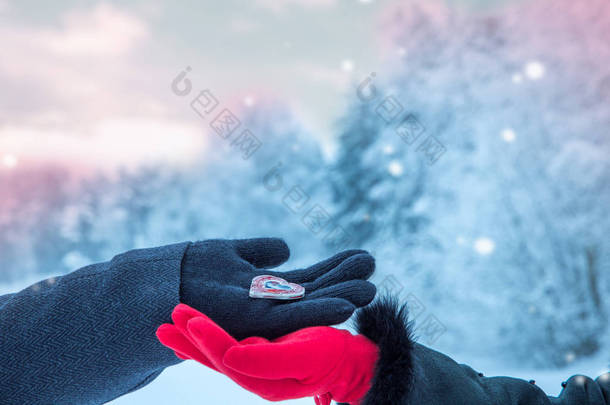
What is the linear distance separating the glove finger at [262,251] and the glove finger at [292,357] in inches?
7.1

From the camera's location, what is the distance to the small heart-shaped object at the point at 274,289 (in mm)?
527

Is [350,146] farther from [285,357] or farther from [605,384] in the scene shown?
[285,357]

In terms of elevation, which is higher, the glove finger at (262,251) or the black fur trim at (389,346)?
the glove finger at (262,251)

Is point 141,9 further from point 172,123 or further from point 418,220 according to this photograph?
point 418,220

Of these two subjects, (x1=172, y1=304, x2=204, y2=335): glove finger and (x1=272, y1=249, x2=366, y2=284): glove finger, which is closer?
(x1=172, y1=304, x2=204, y2=335): glove finger

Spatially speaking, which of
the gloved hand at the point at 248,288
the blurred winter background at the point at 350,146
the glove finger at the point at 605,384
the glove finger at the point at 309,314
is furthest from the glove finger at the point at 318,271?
the blurred winter background at the point at 350,146

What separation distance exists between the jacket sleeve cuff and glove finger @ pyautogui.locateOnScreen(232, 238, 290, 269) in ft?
0.53

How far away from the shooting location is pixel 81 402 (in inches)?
20.4

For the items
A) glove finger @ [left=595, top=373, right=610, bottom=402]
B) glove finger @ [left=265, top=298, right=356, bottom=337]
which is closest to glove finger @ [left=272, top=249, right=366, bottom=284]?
glove finger @ [left=265, top=298, right=356, bottom=337]

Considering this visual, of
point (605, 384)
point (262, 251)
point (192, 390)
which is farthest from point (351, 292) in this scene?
point (192, 390)

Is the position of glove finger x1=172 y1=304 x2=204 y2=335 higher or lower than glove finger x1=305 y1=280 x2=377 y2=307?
lower

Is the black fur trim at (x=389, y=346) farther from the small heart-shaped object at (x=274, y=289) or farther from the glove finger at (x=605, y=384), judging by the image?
the glove finger at (x=605, y=384)

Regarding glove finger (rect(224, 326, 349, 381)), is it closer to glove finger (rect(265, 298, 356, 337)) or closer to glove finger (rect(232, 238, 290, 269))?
glove finger (rect(265, 298, 356, 337))

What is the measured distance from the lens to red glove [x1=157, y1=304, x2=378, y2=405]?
43 centimetres
